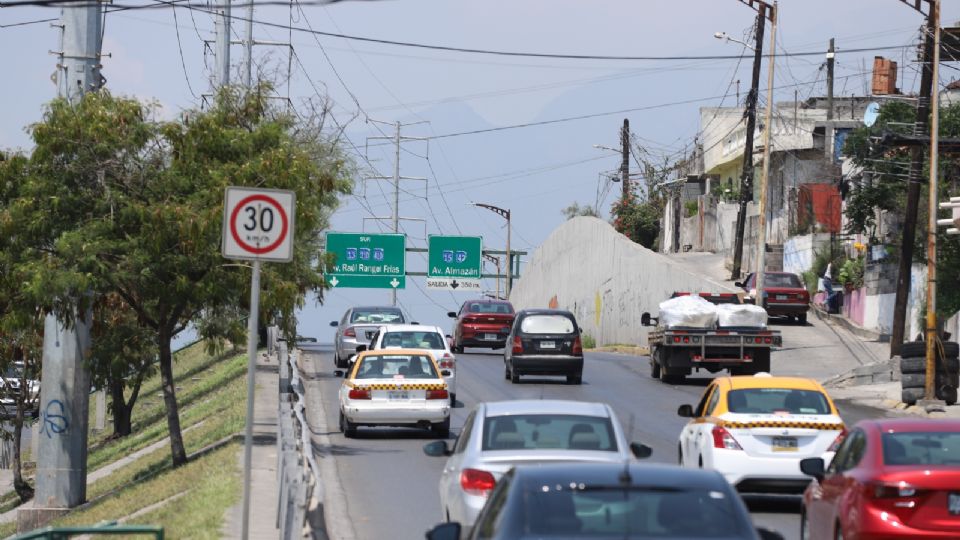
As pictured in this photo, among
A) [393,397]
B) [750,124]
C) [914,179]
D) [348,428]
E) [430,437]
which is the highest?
[750,124]

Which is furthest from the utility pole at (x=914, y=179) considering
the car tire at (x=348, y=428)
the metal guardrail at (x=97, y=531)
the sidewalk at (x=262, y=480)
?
the metal guardrail at (x=97, y=531)

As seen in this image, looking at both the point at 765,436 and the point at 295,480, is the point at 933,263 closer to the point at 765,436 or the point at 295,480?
the point at 765,436

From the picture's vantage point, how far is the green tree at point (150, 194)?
22141mm

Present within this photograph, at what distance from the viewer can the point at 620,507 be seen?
6.97 meters

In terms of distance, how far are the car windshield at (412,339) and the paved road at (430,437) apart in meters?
1.48

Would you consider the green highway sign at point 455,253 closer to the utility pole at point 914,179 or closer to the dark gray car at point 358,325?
the dark gray car at point 358,325

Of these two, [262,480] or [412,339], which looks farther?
[412,339]

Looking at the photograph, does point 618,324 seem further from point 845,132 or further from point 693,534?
point 693,534

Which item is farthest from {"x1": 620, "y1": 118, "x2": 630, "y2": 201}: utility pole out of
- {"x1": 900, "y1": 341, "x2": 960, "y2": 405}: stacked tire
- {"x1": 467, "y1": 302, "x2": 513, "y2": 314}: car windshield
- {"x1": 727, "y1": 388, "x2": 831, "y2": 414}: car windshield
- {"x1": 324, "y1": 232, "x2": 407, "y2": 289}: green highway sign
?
{"x1": 727, "y1": 388, "x2": 831, "y2": 414}: car windshield

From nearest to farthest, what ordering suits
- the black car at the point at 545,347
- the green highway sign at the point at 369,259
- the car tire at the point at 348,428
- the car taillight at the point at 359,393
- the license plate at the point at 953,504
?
1. the license plate at the point at 953,504
2. the car taillight at the point at 359,393
3. the car tire at the point at 348,428
4. the black car at the point at 545,347
5. the green highway sign at the point at 369,259

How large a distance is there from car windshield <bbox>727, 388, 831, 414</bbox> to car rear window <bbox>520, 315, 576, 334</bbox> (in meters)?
19.0

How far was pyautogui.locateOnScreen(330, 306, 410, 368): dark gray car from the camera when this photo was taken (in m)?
39.2

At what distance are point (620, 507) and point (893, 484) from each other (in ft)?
14.0

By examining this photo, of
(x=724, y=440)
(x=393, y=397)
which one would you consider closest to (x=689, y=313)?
(x=393, y=397)
